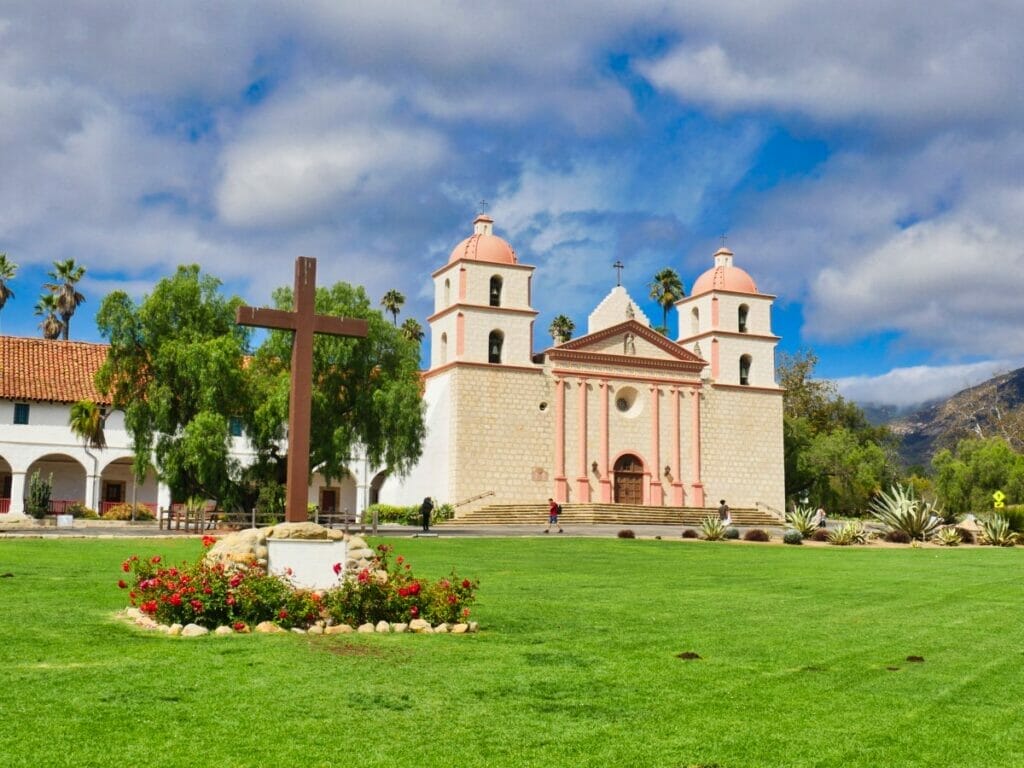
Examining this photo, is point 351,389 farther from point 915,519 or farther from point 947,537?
point 947,537

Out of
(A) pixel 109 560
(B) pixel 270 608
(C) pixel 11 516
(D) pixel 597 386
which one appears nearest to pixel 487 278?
(D) pixel 597 386

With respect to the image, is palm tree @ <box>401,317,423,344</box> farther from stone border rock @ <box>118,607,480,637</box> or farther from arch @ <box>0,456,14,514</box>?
stone border rock @ <box>118,607,480,637</box>

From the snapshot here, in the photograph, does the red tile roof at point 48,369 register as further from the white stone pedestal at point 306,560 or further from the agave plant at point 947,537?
the white stone pedestal at point 306,560

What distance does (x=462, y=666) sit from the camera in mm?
8969

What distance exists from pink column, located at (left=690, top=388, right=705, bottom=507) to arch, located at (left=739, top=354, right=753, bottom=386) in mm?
3457

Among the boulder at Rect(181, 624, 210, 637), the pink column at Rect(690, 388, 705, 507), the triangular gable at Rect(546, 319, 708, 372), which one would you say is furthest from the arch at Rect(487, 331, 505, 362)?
the boulder at Rect(181, 624, 210, 637)

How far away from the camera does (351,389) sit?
33.9 meters

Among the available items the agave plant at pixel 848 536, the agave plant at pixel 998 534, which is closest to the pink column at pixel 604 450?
the agave plant at pixel 848 536

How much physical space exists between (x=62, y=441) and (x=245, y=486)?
14006 millimetres

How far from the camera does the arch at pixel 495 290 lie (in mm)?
47219

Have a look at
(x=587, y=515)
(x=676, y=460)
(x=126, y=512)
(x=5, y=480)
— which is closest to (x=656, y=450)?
(x=676, y=460)

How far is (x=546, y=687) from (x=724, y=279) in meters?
46.4

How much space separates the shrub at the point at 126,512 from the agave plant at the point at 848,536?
27.0 metres

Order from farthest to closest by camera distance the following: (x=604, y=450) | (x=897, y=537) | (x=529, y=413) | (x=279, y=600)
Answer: (x=604, y=450) → (x=529, y=413) → (x=897, y=537) → (x=279, y=600)
